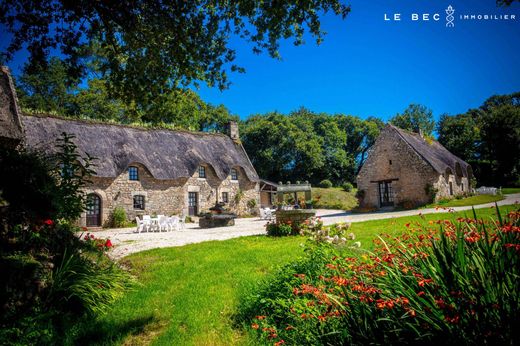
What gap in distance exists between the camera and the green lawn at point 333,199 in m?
33.5

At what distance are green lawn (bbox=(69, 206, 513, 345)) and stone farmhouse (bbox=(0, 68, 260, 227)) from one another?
13044mm

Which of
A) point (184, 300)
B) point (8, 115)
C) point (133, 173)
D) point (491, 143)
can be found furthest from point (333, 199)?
point (184, 300)

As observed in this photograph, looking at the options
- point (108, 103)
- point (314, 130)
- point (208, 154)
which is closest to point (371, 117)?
point (314, 130)

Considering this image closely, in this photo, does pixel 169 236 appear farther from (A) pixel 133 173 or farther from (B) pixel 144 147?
(B) pixel 144 147

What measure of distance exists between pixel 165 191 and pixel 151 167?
7.23ft

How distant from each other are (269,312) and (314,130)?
47.4 meters

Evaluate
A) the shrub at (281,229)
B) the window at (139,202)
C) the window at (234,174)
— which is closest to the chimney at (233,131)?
the window at (234,174)

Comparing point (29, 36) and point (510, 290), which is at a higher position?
point (29, 36)

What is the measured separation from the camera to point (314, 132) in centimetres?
4703

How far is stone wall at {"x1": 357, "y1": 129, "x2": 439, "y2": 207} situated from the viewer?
77.0 feet

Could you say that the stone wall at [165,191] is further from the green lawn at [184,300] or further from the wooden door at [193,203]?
the green lawn at [184,300]

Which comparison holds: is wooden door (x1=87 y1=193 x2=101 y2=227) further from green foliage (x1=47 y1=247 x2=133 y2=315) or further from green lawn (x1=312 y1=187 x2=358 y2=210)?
green lawn (x1=312 y1=187 x2=358 y2=210)

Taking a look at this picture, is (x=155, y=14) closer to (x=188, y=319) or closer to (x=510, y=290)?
(x=188, y=319)

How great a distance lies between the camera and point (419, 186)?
23609 mm
